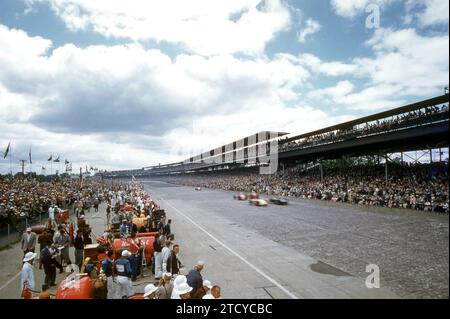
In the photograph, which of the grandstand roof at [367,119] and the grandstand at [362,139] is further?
the grandstand roof at [367,119]

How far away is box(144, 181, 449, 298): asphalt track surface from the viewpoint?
8016 mm

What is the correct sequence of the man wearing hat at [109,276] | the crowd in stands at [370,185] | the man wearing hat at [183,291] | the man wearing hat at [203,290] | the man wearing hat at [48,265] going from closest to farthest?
the man wearing hat at [183,291] → the crowd in stands at [370,185] → the man wearing hat at [203,290] → the man wearing hat at [109,276] → the man wearing hat at [48,265]

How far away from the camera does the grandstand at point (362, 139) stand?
5.79 metres

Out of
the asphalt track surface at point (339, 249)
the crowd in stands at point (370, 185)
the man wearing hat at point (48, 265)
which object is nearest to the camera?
the crowd in stands at point (370, 185)

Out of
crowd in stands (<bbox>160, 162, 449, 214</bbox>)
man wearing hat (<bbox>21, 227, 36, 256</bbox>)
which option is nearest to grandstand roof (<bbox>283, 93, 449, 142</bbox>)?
crowd in stands (<bbox>160, 162, 449, 214</bbox>)

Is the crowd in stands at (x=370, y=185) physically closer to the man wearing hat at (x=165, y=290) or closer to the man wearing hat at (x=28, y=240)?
the man wearing hat at (x=165, y=290)

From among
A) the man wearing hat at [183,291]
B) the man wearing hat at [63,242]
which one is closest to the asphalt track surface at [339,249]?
the man wearing hat at [183,291]

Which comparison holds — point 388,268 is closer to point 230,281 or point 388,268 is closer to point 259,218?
point 230,281

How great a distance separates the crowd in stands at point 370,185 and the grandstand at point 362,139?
0.67m

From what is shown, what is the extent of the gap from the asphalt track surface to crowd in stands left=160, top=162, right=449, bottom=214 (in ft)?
1.95

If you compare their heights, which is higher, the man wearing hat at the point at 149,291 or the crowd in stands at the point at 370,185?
the crowd in stands at the point at 370,185

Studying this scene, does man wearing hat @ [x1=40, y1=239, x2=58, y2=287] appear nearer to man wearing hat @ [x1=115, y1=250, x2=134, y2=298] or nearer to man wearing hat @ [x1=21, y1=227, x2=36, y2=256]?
man wearing hat @ [x1=21, y1=227, x2=36, y2=256]

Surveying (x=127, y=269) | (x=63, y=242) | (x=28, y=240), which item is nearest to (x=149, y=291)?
(x=127, y=269)
